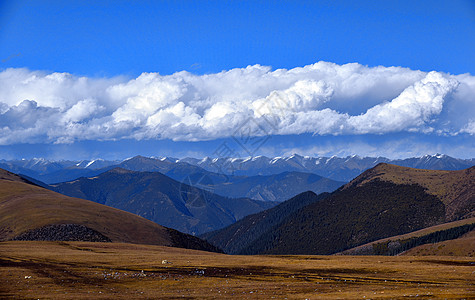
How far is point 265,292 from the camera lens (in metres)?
59.4

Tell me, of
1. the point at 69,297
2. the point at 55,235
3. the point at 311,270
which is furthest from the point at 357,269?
the point at 55,235

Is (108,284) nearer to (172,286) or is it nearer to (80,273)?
(172,286)

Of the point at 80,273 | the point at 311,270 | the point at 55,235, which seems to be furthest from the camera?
the point at 55,235

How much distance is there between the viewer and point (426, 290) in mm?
58438

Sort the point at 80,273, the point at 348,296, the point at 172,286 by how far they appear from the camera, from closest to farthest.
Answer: the point at 348,296 < the point at 172,286 < the point at 80,273

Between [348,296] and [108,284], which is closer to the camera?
[348,296]

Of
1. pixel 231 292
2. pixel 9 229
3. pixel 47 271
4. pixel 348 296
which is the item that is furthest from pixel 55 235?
pixel 348 296

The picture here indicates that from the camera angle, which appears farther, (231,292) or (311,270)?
(311,270)

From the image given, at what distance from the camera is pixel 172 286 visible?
2650 inches

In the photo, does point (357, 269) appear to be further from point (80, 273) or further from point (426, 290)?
point (80, 273)

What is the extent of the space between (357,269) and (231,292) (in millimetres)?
39940

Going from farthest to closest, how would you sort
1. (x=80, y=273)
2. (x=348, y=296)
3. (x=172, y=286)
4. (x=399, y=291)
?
1. (x=80, y=273)
2. (x=172, y=286)
3. (x=399, y=291)
4. (x=348, y=296)

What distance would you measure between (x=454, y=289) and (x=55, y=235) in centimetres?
16675

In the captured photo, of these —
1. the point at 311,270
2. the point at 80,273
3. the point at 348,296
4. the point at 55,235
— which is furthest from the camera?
the point at 55,235
